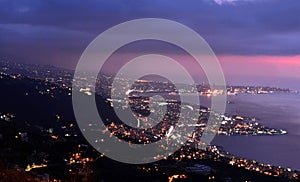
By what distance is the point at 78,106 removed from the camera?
1044 inches

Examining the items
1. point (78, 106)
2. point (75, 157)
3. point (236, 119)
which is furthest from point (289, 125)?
point (75, 157)

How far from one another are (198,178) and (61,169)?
399 cm

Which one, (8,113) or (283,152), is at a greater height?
(8,113)

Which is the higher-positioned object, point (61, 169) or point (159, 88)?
point (159, 88)

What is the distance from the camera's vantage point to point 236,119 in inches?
1464

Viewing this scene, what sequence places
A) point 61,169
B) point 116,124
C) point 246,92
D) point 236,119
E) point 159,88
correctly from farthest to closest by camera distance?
point 246,92 → point 159,88 → point 236,119 → point 116,124 → point 61,169

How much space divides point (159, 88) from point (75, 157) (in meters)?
47.5

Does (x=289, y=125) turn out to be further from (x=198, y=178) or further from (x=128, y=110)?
(x=198, y=178)

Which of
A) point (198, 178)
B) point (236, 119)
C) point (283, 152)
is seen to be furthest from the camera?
point (236, 119)

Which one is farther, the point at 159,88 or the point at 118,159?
the point at 159,88

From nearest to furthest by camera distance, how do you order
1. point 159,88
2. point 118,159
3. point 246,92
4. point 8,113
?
point 118,159 < point 8,113 < point 159,88 < point 246,92

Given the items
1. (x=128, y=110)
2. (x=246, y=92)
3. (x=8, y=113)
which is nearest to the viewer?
(x=8, y=113)

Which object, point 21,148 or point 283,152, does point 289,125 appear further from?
point 21,148

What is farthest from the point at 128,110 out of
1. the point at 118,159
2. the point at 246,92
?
the point at 246,92
